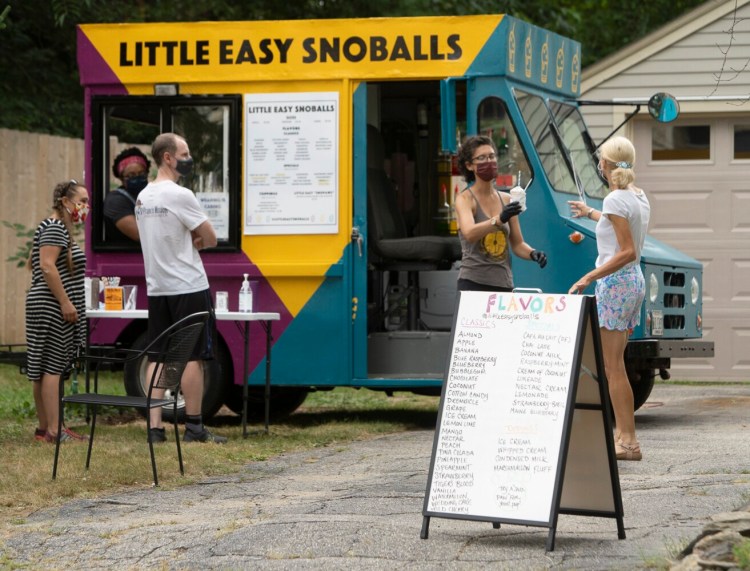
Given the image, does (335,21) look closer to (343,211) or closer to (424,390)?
(343,211)

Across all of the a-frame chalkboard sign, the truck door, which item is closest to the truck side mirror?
the truck door

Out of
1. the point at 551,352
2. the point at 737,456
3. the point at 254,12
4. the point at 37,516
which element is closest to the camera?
the point at 551,352

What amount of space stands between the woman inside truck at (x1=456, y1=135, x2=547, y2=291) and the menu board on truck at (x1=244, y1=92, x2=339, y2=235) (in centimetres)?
199

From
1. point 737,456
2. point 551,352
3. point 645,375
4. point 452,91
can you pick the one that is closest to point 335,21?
point 452,91

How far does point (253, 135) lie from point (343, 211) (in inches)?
33.7

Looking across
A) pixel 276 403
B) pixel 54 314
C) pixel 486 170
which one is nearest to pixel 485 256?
pixel 486 170

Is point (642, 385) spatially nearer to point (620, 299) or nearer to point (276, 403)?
point (276, 403)

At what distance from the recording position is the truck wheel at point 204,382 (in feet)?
34.7

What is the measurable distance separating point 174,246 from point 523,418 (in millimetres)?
3782

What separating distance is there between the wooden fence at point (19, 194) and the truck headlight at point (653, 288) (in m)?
7.87

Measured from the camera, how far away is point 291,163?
412 inches

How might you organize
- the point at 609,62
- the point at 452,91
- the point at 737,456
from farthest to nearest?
the point at 609,62 < the point at 452,91 < the point at 737,456

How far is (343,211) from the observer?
408 inches

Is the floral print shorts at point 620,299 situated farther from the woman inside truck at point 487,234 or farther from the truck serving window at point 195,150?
the truck serving window at point 195,150
